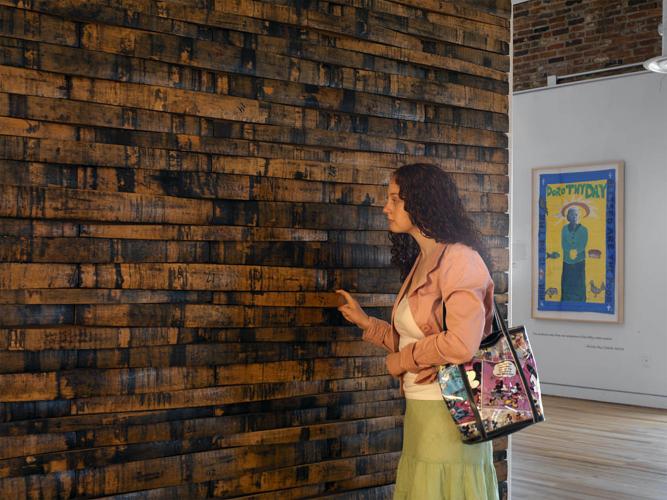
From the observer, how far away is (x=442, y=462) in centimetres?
287

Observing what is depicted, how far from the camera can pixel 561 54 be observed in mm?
9570

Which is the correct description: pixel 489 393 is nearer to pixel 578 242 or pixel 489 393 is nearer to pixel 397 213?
pixel 397 213

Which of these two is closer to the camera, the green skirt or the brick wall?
the green skirt

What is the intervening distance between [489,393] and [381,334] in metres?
0.51

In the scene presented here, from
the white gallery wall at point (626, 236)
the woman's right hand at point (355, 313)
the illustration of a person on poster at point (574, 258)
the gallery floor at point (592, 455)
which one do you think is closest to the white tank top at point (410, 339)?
the woman's right hand at point (355, 313)

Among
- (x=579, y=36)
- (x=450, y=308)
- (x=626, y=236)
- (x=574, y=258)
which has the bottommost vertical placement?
(x=450, y=308)

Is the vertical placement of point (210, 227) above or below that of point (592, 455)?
above

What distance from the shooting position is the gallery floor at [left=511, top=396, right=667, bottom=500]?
539 centimetres

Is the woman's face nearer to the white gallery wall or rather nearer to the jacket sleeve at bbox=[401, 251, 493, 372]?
the jacket sleeve at bbox=[401, 251, 493, 372]

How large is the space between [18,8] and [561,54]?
7731 millimetres

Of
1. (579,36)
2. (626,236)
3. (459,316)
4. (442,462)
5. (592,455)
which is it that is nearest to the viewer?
(459,316)

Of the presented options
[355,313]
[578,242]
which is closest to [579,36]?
[578,242]

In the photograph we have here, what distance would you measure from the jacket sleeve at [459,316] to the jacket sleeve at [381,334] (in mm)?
267

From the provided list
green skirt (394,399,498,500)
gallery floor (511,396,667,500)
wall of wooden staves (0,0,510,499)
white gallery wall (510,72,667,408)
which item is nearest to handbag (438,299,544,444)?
green skirt (394,399,498,500)
